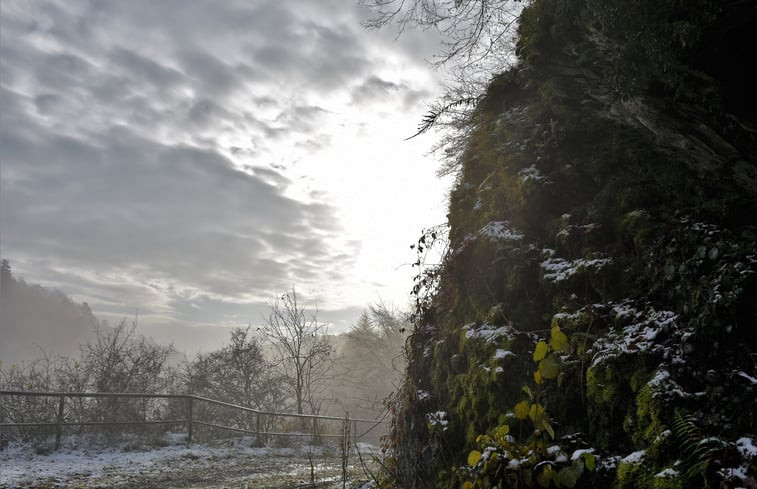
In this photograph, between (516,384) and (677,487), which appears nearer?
(677,487)

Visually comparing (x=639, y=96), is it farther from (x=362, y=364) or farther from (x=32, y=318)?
(x=32, y=318)

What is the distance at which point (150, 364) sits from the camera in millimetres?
16172

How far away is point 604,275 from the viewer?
3.80 m

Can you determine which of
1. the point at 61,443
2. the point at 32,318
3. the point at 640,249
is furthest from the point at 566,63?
the point at 32,318

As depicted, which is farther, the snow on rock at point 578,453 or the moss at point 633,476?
the snow on rock at point 578,453

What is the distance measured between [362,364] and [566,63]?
127ft

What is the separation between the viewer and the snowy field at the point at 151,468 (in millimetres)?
7203

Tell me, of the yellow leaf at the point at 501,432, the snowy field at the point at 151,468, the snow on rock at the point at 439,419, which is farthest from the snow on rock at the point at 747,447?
the snowy field at the point at 151,468

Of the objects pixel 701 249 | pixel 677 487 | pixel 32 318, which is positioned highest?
pixel 32 318

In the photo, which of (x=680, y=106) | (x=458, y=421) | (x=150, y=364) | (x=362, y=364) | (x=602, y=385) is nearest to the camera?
(x=602, y=385)

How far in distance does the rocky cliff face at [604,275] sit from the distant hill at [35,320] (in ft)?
373

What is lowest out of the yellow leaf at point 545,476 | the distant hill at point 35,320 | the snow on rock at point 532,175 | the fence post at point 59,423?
the fence post at point 59,423

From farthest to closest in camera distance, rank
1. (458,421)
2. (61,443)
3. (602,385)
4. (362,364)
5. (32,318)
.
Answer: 1. (32,318)
2. (362,364)
3. (61,443)
4. (458,421)
5. (602,385)

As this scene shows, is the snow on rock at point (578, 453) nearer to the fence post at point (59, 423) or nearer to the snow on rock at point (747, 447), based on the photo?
the snow on rock at point (747, 447)
